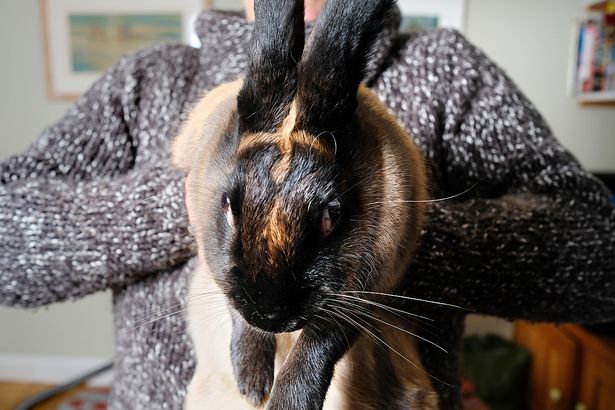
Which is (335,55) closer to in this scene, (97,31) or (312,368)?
(312,368)

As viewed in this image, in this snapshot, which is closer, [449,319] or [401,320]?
[401,320]

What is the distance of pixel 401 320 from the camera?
21.8 inches

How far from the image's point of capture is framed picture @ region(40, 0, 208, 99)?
2.24 meters

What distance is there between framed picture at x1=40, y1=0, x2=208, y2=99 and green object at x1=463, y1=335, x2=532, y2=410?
1.79m

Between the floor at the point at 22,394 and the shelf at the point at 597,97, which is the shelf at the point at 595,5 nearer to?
the shelf at the point at 597,97

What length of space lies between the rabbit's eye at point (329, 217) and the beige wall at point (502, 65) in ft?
6.72

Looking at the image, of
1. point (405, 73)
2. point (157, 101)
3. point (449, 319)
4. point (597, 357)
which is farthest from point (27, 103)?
point (597, 357)

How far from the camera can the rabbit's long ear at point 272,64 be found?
357mm

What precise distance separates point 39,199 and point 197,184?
360 millimetres

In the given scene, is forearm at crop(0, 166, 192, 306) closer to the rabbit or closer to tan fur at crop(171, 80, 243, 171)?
tan fur at crop(171, 80, 243, 171)

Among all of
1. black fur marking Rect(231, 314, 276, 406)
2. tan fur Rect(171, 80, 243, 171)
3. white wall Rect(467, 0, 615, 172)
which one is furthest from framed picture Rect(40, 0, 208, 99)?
black fur marking Rect(231, 314, 276, 406)

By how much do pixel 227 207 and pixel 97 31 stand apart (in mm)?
2185

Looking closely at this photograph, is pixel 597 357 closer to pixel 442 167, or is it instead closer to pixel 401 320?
pixel 442 167

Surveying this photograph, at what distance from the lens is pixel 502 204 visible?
2.27 feet
